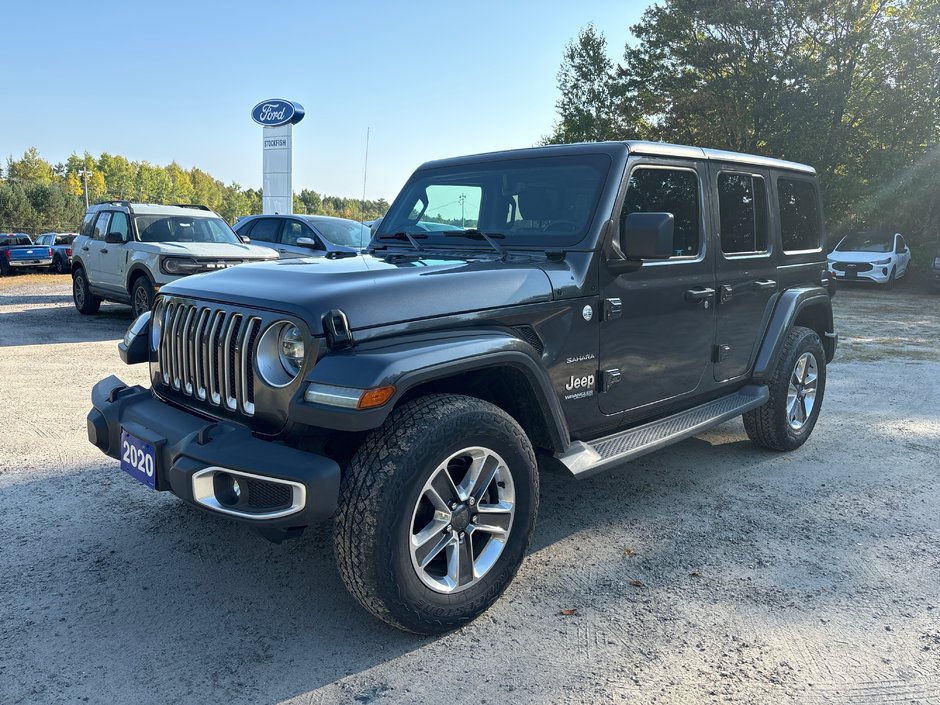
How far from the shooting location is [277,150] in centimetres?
2152

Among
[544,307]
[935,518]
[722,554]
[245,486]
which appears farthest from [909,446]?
[245,486]

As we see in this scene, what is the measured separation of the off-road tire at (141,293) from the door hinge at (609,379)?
8.29 meters

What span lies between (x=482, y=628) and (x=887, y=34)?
26911 mm

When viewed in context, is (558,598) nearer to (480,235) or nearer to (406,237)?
(480,235)

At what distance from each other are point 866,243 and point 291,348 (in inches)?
898

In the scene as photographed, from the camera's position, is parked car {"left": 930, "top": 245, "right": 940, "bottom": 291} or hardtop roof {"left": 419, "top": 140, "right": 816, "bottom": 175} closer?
hardtop roof {"left": 419, "top": 140, "right": 816, "bottom": 175}

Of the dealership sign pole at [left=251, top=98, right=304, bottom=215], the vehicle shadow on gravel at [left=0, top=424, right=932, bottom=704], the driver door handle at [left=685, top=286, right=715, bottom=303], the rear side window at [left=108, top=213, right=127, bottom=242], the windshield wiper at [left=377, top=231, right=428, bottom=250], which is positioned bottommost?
the vehicle shadow on gravel at [left=0, top=424, right=932, bottom=704]

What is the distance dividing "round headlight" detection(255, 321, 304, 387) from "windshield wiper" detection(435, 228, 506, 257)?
1270mm

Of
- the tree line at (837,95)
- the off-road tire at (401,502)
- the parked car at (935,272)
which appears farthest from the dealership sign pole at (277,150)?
the off-road tire at (401,502)

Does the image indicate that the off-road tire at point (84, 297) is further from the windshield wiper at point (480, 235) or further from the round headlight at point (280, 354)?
the round headlight at point (280, 354)

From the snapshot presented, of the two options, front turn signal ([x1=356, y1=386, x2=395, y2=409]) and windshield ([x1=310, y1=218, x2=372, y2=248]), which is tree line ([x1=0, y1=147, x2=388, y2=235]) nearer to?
windshield ([x1=310, y1=218, x2=372, y2=248])

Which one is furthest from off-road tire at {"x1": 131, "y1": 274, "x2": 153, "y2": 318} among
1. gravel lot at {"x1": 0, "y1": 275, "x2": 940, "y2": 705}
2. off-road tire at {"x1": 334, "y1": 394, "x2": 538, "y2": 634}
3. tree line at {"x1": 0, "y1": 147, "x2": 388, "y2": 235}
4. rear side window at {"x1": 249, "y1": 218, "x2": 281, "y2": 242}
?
tree line at {"x1": 0, "y1": 147, "x2": 388, "y2": 235}

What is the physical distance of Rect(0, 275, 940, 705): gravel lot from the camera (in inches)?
99.6

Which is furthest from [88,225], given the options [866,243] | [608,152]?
[866,243]
